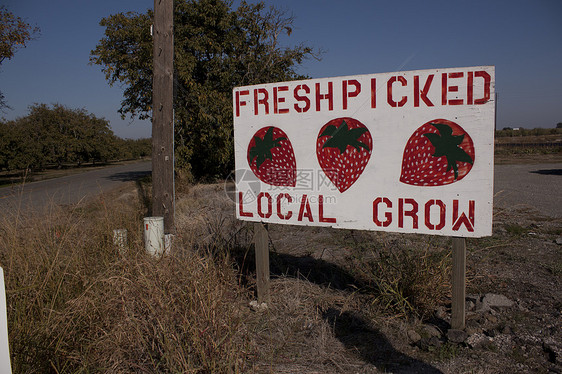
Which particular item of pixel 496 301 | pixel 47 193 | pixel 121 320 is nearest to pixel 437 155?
pixel 496 301

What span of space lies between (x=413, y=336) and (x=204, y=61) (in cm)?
1371

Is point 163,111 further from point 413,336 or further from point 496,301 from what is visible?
point 496,301

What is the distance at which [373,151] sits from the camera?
2.98 metres

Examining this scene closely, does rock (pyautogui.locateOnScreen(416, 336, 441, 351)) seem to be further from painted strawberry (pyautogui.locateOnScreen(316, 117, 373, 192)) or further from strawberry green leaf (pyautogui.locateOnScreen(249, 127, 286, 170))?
strawberry green leaf (pyautogui.locateOnScreen(249, 127, 286, 170))

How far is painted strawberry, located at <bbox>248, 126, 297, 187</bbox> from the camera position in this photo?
3307 millimetres

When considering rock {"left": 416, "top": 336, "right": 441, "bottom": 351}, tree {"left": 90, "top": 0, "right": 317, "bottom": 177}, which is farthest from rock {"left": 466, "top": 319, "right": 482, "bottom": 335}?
tree {"left": 90, "top": 0, "right": 317, "bottom": 177}

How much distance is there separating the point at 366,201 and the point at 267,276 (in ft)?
3.89

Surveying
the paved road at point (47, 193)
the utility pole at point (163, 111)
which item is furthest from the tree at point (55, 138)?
the utility pole at point (163, 111)

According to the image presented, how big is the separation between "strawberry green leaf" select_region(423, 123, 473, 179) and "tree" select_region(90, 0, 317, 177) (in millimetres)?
10828

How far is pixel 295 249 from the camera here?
4988 mm

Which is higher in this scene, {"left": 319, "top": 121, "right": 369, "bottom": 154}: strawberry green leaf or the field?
{"left": 319, "top": 121, "right": 369, "bottom": 154}: strawberry green leaf

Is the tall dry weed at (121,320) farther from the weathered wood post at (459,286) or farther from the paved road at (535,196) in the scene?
the paved road at (535,196)

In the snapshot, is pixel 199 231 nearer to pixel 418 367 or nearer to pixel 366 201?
pixel 366 201

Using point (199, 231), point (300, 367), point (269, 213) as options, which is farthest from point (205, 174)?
point (300, 367)
